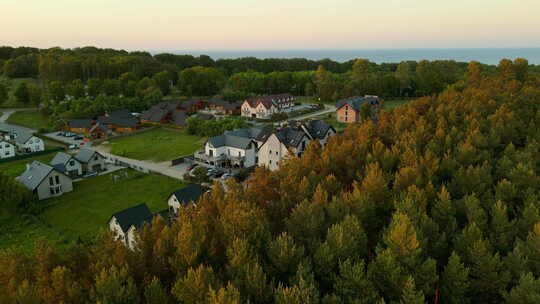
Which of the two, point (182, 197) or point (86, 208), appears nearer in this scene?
point (182, 197)

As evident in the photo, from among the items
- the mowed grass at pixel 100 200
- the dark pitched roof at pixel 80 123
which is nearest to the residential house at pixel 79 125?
the dark pitched roof at pixel 80 123

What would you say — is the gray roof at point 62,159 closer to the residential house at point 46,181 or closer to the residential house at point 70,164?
the residential house at point 70,164

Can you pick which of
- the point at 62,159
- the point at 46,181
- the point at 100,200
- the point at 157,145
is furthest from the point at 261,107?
the point at 46,181

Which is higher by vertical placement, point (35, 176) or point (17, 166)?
point (35, 176)

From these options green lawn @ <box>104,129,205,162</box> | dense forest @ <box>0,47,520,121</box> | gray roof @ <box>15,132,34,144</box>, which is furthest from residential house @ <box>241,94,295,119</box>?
gray roof @ <box>15,132,34,144</box>

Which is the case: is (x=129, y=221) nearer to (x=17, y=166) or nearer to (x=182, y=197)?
(x=182, y=197)

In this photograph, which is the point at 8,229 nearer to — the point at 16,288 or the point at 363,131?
the point at 16,288

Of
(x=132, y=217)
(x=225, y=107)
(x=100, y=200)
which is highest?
(x=225, y=107)
